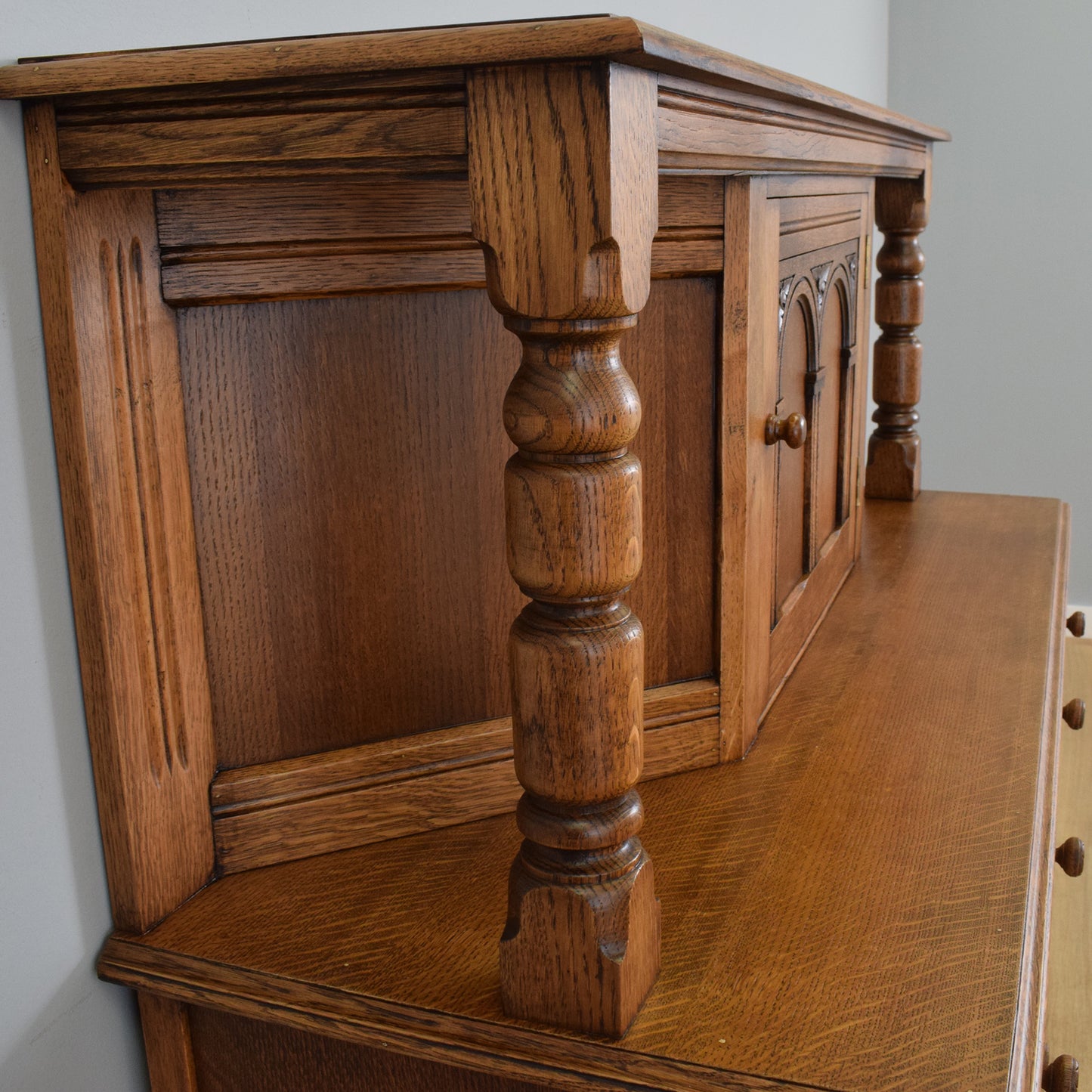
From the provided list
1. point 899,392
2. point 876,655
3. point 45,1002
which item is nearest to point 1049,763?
point 876,655

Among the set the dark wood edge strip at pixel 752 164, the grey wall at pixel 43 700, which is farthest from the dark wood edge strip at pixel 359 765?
the dark wood edge strip at pixel 752 164

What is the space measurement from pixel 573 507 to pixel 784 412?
0.68 meters

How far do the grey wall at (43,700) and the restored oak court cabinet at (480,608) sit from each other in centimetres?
2

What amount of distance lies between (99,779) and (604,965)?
15.3 inches

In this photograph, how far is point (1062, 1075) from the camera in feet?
3.62

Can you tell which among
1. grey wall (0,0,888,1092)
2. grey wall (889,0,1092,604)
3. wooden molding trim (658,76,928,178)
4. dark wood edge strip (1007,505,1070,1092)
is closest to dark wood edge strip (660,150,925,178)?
wooden molding trim (658,76,928,178)

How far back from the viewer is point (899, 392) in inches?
85.2

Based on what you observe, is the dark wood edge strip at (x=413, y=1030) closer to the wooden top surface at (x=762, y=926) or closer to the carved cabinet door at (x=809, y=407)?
the wooden top surface at (x=762, y=926)

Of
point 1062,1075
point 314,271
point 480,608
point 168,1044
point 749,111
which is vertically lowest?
point 1062,1075

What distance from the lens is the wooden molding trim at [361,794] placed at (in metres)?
0.97

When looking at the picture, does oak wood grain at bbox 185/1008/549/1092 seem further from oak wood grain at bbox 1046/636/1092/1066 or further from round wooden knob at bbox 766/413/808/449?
oak wood grain at bbox 1046/636/1092/1066

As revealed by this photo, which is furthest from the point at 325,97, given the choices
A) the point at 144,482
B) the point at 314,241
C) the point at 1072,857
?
the point at 1072,857

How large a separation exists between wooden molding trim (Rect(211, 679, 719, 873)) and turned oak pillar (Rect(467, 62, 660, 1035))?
251 mm

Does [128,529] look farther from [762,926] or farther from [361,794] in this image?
[762,926]
